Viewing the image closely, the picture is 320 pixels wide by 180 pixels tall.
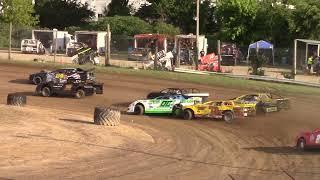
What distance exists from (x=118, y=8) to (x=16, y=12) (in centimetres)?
2438

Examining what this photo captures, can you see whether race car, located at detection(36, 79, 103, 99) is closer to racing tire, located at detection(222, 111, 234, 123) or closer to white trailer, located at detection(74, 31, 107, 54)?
racing tire, located at detection(222, 111, 234, 123)

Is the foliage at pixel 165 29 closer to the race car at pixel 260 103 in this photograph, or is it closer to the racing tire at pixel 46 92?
the racing tire at pixel 46 92

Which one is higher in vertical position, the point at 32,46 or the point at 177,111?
the point at 32,46

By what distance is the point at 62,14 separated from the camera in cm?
8544

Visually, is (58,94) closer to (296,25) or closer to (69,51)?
(69,51)

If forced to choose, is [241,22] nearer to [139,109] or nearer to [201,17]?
[201,17]

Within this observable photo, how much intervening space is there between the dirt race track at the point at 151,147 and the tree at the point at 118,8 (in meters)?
63.2

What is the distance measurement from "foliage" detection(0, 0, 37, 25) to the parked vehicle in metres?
19.3

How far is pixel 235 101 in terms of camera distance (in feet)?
80.4

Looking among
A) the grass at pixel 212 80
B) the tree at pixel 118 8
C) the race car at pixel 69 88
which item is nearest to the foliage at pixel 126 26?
the tree at pixel 118 8

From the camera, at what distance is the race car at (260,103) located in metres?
24.4

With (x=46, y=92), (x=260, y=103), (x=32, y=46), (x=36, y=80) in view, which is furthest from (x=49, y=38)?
(x=260, y=103)

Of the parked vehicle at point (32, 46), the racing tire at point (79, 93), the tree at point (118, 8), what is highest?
the tree at point (118, 8)

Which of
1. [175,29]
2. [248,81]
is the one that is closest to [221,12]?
[175,29]
